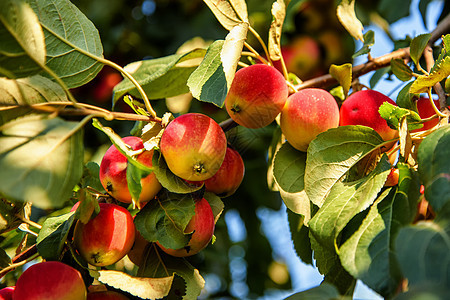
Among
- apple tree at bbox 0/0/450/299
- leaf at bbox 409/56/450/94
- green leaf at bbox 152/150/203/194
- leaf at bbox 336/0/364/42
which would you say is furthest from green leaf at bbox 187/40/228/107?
leaf at bbox 336/0/364/42

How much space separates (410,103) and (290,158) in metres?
→ 0.26

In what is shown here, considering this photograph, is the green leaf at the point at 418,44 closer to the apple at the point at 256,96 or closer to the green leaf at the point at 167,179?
the apple at the point at 256,96

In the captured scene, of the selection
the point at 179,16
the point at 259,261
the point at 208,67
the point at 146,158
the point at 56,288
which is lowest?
the point at 259,261

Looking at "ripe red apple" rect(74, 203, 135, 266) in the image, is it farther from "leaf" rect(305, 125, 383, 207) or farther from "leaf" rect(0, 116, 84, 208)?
"leaf" rect(305, 125, 383, 207)

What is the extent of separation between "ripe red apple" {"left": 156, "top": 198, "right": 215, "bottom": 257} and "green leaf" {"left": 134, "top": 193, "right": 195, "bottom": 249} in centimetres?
2

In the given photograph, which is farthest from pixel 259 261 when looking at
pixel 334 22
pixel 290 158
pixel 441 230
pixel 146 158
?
pixel 441 230

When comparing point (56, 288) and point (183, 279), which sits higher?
point (56, 288)

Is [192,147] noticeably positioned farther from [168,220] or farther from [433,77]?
[433,77]

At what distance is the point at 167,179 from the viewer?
83 cm

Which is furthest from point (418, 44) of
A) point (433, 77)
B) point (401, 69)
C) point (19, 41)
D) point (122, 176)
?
point (19, 41)

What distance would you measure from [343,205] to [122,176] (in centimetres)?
38

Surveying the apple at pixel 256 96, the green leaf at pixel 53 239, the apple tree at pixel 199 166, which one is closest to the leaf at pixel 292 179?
the apple tree at pixel 199 166

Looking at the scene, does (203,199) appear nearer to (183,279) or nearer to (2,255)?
(183,279)

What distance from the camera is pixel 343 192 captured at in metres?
0.79
